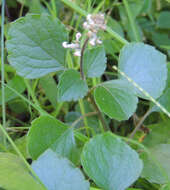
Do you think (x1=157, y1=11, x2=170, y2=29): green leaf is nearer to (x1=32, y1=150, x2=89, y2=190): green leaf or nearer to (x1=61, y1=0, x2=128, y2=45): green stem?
(x1=61, y1=0, x2=128, y2=45): green stem

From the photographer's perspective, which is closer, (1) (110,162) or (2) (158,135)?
(1) (110,162)

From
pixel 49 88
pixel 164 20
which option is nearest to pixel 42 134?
pixel 49 88

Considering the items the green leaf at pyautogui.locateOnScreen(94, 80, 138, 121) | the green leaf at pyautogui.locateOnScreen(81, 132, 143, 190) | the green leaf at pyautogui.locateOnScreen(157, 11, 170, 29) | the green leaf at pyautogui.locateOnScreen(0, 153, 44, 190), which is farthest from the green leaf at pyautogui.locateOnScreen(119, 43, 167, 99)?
the green leaf at pyautogui.locateOnScreen(157, 11, 170, 29)

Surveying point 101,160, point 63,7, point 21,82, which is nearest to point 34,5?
point 63,7

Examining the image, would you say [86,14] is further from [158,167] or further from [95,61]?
[158,167]

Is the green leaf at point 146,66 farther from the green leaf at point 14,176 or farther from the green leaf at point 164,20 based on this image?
the green leaf at point 164,20

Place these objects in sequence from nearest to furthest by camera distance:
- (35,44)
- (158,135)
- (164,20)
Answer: (35,44)
(158,135)
(164,20)

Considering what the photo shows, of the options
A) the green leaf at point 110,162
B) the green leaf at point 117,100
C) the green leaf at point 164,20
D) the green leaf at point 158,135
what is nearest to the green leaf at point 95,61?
the green leaf at point 117,100
